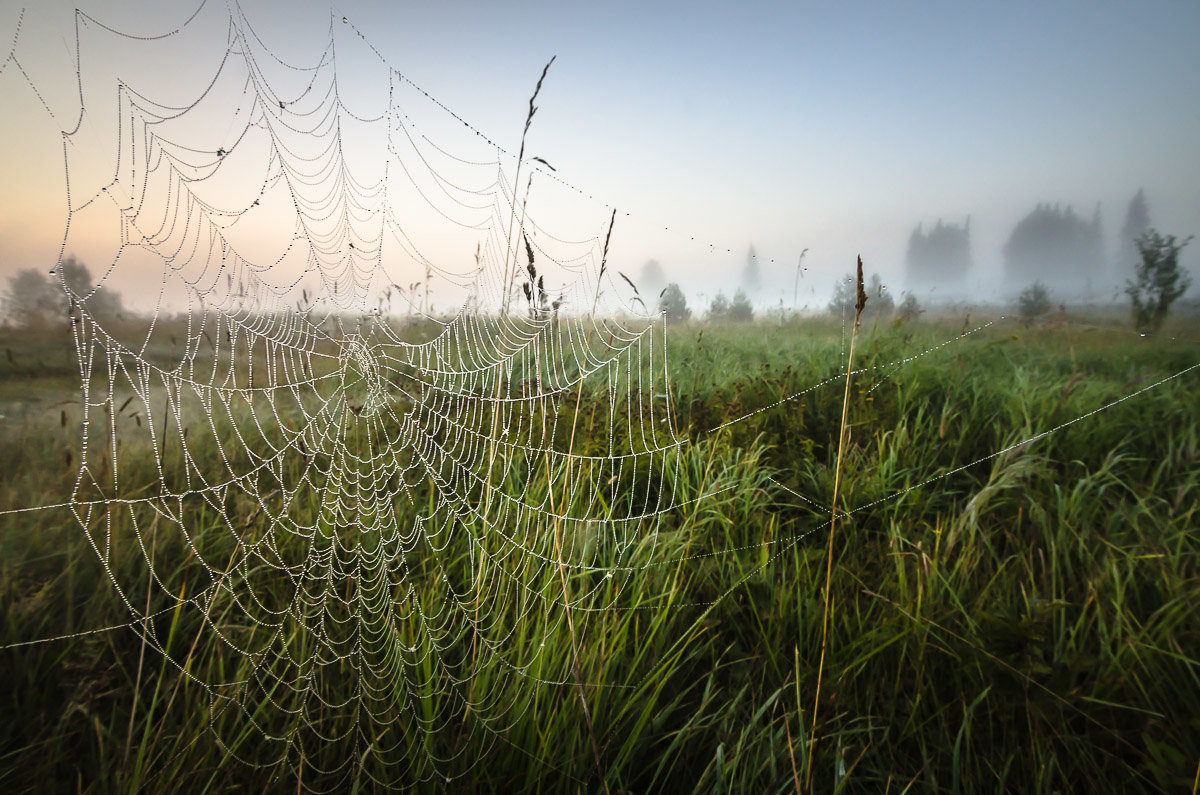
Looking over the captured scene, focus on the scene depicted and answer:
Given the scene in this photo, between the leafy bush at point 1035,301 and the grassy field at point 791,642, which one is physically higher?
the leafy bush at point 1035,301

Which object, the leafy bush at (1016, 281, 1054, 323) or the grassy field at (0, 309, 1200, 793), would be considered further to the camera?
the leafy bush at (1016, 281, 1054, 323)

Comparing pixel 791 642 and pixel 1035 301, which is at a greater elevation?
pixel 1035 301

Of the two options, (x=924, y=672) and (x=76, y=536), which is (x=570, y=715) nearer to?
(x=924, y=672)

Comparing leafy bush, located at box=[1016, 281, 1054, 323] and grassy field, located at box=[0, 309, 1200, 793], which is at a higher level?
leafy bush, located at box=[1016, 281, 1054, 323]

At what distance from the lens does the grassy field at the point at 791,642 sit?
1692mm

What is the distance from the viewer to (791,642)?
224cm

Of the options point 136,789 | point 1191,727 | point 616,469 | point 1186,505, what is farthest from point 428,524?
point 1186,505

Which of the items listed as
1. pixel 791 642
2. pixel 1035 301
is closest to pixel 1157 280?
pixel 1035 301

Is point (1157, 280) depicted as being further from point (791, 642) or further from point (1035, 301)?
point (791, 642)

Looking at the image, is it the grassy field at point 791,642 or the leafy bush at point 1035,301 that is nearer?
the grassy field at point 791,642

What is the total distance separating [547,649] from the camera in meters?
2.02

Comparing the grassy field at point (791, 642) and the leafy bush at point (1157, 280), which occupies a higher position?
the leafy bush at point (1157, 280)

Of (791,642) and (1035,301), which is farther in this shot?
(1035,301)

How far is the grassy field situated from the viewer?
5.55ft
